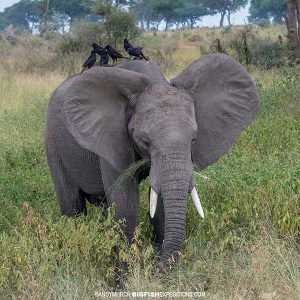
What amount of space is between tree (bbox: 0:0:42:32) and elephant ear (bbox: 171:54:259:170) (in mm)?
64400

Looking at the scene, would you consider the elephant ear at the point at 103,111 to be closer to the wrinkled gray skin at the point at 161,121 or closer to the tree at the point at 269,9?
the wrinkled gray skin at the point at 161,121

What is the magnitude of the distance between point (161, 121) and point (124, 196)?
0.73 meters

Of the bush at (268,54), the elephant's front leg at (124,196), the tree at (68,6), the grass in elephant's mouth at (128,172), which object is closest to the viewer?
the grass in elephant's mouth at (128,172)

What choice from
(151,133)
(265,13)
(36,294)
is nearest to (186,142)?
(151,133)

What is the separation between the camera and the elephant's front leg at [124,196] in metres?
4.47

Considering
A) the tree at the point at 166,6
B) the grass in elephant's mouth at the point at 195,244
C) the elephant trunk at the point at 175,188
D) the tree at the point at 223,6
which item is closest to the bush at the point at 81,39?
the grass in elephant's mouth at the point at 195,244

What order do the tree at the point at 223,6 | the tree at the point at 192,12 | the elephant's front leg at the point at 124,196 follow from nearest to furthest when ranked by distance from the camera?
the elephant's front leg at the point at 124,196 < the tree at the point at 223,6 < the tree at the point at 192,12

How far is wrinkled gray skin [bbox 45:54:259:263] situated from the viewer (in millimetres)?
3891

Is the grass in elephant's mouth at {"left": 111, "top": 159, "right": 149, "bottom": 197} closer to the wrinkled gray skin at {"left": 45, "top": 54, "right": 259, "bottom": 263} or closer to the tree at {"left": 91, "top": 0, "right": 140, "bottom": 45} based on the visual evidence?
the wrinkled gray skin at {"left": 45, "top": 54, "right": 259, "bottom": 263}

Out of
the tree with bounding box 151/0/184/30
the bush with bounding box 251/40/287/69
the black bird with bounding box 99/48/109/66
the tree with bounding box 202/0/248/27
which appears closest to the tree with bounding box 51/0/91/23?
the tree with bounding box 151/0/184/30

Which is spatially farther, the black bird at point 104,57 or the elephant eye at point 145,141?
the black bird at point 104,57

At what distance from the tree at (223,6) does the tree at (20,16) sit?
19017 mm

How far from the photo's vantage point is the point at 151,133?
3990 mm

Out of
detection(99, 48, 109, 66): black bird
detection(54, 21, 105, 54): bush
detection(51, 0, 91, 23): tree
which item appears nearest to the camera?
detection(99, 48, 109, 66): black bird
